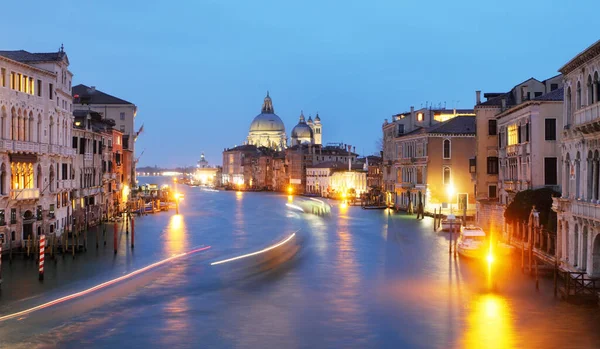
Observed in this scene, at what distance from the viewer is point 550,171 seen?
97.5 feet

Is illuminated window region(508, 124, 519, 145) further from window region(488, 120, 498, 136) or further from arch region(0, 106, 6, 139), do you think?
arch region(0, 106, 6, 139)

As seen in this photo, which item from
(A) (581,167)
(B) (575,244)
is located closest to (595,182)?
(A) (581,167)

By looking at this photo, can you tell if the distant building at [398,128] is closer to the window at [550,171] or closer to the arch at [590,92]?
the window at [550,171]

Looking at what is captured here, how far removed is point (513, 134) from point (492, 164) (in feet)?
20.2

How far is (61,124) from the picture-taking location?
105 ft

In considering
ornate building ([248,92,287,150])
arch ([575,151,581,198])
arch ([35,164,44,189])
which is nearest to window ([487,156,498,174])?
arch ([575,151,581,198])

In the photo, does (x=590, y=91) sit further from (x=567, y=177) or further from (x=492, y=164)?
(x=492, y=164)

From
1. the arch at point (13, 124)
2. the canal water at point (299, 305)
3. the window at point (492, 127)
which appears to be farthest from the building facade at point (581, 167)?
the arch at point (13, 124)

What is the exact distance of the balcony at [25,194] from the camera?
26875mm

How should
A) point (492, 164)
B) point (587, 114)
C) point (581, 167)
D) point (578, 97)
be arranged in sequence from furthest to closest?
point (492, 164)
point (578, 97)
point (581, 167)
point (587, 114)

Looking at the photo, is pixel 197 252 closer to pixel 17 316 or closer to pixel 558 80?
pixel 17 316

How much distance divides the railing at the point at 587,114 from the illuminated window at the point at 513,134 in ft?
41.4

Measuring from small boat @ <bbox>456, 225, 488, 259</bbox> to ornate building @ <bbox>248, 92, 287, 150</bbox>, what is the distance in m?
138

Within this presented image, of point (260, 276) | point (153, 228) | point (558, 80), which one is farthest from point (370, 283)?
point (153, 228)
